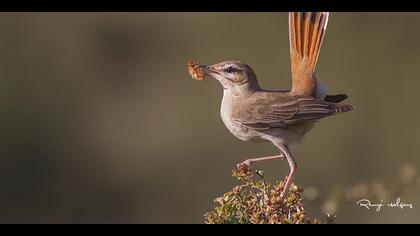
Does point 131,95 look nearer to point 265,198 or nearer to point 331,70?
point 331,70

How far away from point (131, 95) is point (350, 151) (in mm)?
3388

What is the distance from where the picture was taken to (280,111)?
6043 mm

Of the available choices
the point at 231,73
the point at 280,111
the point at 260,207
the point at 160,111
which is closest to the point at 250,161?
the point at 280,111

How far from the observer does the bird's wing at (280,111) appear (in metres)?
5.87

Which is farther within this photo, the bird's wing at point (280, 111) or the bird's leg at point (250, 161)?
the bird's wing at point (280, 111)

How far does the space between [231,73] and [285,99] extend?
1.27 ft

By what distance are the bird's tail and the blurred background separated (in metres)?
4.18

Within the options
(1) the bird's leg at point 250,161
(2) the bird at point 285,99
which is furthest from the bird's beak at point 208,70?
(1) the bird's leg at point 250,161

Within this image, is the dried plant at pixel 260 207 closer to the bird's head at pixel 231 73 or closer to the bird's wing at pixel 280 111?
the bird's wing at pixel 280 111

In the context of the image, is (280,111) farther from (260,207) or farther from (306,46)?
(260,207)

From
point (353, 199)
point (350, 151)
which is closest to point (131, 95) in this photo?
point (350, 151)

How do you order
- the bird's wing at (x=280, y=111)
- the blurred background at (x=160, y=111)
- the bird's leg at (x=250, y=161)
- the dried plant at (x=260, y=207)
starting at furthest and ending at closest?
the blurred background at (x=160, y=111), the bird's wing at (x=280, y=111), the bird's leg at (x=250, y=161), the dried plant at (x=260, y=207)

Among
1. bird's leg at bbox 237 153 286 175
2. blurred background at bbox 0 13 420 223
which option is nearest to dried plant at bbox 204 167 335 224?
bird's leg at bbox 237 153 286 175

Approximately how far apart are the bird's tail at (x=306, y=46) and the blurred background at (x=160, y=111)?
4.18m
